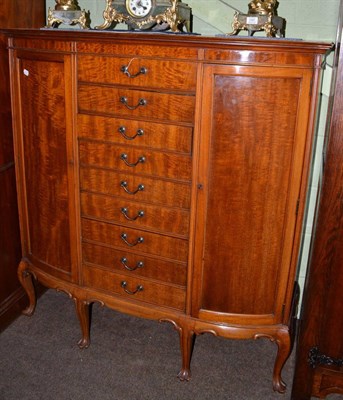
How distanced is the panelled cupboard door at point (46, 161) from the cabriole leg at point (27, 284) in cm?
7

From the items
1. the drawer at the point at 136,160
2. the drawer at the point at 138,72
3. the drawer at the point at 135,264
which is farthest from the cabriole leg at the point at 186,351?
the drawer at the point at 138,72

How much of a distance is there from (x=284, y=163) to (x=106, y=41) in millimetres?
811

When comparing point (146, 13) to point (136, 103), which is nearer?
point (136, 103)

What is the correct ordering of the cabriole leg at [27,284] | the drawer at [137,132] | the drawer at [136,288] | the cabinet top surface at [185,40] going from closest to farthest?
the cabinet top surface at [185,40]
the drawer at [137,132]
the drawer at [136,288]
the cabriole leg at [27,284]

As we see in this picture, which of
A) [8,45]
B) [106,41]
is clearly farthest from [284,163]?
[8,45]

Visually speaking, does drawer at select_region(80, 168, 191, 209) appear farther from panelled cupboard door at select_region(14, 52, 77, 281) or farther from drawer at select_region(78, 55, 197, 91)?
drawer at select_region(78, 55, 197, 91)

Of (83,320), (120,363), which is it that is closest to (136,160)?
(83,320)

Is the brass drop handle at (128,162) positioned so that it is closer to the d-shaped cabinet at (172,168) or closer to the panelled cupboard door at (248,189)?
the d-shaped cabinet at (172,168)

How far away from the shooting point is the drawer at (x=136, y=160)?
1.82 metres

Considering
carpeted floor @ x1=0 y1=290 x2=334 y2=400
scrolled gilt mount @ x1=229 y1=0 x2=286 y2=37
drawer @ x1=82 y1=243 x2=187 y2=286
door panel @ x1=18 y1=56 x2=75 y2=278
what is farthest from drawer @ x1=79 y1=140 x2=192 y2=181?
carpeted floor @ x1=0 y1=290 x2=334 y2=400

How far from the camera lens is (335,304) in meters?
1.84

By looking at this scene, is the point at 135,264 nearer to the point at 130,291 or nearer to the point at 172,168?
the point at 130,291

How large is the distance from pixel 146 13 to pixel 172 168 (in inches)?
27.3

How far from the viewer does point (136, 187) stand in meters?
1.93
